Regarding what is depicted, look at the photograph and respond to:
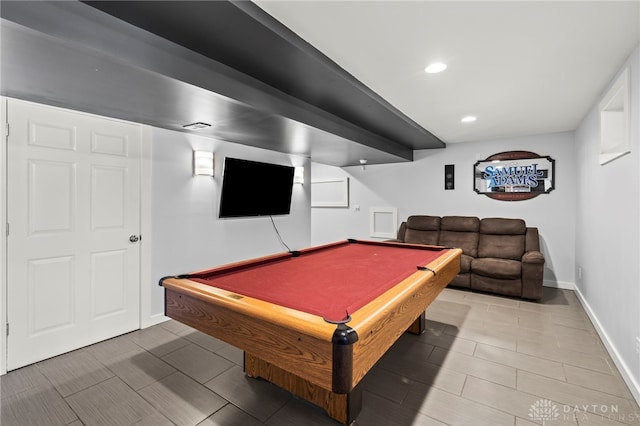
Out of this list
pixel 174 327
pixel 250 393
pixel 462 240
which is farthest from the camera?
pixel 462 240

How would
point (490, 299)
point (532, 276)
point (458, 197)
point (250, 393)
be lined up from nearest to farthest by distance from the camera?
point (250, 393), point (532, 276), point (490, 299), point (458, 197)

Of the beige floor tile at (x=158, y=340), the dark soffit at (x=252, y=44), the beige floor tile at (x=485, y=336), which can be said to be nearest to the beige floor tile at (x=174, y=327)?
the beige floor tile at (x=158, y=340)

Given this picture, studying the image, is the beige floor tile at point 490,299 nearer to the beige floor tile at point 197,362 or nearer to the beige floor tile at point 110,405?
the beige floor tile at point 197,362

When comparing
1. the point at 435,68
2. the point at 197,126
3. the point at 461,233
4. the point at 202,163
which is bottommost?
the point at 461,233

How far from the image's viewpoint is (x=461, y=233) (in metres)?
4.85

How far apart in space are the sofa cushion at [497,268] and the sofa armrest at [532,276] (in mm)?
81

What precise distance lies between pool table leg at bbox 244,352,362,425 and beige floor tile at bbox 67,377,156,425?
0.70m

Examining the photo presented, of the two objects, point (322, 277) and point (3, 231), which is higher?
point (3, 231)

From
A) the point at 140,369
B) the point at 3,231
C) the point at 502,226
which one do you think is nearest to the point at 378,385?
the point at 140,369

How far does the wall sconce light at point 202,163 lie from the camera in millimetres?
3551

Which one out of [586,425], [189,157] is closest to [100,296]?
[189,157]

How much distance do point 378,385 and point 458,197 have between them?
401cm

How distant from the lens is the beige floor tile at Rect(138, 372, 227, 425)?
5.97ft

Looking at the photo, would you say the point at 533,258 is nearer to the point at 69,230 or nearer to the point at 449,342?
the point at 449,342
